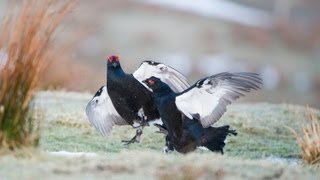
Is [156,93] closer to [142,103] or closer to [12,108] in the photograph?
[142,103]

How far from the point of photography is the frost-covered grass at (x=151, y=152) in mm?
6109

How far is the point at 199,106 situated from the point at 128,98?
614 mm

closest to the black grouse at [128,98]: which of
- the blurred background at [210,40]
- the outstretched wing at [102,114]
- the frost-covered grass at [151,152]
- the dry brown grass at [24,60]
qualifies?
the outstretched wing at [102,114]

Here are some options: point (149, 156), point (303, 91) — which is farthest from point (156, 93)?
point (303, 91)

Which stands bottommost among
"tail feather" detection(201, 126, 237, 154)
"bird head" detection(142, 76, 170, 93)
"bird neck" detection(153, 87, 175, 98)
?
"tail feather" detection(201, 126, 237, 154)

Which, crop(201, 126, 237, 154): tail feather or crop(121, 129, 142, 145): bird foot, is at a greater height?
crop(201, 126, 237, 154): tail feather

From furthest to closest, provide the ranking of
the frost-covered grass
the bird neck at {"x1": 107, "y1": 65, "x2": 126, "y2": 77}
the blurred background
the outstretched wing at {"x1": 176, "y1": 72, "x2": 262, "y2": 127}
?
1. the blurred background
2. the bird neck at {"x1": 107, "y1": 65, "x2": 126, "y2": 77}
3. the outstretched wing at {"x1": 176, "y1": 72, "x2": 262, "y2": 127}
4. the frost-covered grass

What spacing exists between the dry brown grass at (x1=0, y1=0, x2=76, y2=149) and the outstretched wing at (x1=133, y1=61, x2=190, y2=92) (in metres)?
1.21

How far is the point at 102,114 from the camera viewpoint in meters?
8.03

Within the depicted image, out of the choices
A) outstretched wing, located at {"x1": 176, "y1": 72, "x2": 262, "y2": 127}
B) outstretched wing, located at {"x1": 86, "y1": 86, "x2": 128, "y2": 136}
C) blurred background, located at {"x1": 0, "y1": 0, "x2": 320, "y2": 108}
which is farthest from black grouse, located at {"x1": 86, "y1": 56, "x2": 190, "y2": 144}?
blurred background, located at {"x1": 0, "y1": 0, "x2": 320, "y2": 108}

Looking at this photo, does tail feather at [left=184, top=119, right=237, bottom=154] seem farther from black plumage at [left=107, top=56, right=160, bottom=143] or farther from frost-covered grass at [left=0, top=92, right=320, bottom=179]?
black plumage at [left=107, top=56, right=160, bottom=143]

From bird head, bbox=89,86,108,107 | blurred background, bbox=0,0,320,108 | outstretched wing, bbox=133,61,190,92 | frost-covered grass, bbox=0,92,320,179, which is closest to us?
frost-covered grass, bbox=0,92,320,179

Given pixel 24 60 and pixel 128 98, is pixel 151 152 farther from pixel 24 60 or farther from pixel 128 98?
pixel 24 60

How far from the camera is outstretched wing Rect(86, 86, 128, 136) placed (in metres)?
7.98
